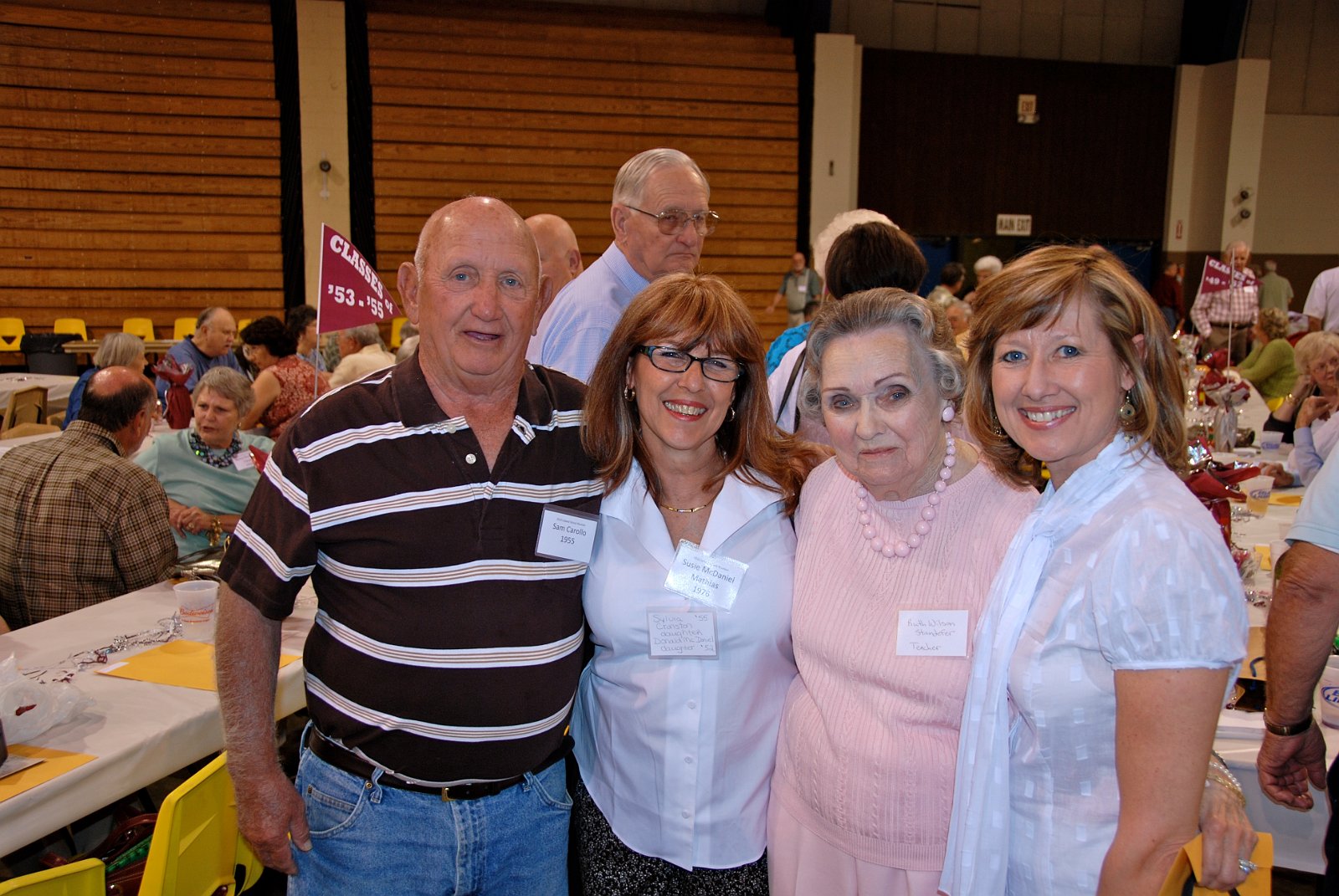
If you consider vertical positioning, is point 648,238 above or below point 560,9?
below

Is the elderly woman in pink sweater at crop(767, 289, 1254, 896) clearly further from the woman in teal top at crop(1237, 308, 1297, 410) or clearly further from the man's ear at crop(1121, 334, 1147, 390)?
the woman in teal top at crop(1237, 308, 1297, 410)

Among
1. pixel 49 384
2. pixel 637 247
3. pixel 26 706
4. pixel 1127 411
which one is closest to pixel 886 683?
pixel 1127 411

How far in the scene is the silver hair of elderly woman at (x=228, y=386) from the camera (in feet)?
13.7

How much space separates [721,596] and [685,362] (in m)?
0.45

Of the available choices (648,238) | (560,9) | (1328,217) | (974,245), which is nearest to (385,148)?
(560,9)

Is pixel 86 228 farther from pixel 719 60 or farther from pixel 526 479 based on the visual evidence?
pixel 526 479

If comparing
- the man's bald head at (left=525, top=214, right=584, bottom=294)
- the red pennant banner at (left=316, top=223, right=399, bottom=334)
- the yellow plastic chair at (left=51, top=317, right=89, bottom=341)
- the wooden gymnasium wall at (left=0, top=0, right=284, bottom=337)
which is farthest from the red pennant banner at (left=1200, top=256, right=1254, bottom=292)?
the yellow plastic chair at (left=51, top=317, right=89, bottom=341)

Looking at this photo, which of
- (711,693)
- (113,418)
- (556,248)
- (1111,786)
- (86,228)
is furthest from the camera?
(86,228)

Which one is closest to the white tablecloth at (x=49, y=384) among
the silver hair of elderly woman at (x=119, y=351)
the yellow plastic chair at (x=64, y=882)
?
the silver hair of elderly woman at (x=119, y=351)

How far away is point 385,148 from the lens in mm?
11664

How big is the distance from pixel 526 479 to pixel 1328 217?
1778 centimetres

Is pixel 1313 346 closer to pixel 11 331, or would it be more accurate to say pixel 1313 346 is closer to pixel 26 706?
pixel 26 706

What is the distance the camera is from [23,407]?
6.88 metres

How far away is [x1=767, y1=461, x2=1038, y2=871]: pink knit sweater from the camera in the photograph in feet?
5.03
